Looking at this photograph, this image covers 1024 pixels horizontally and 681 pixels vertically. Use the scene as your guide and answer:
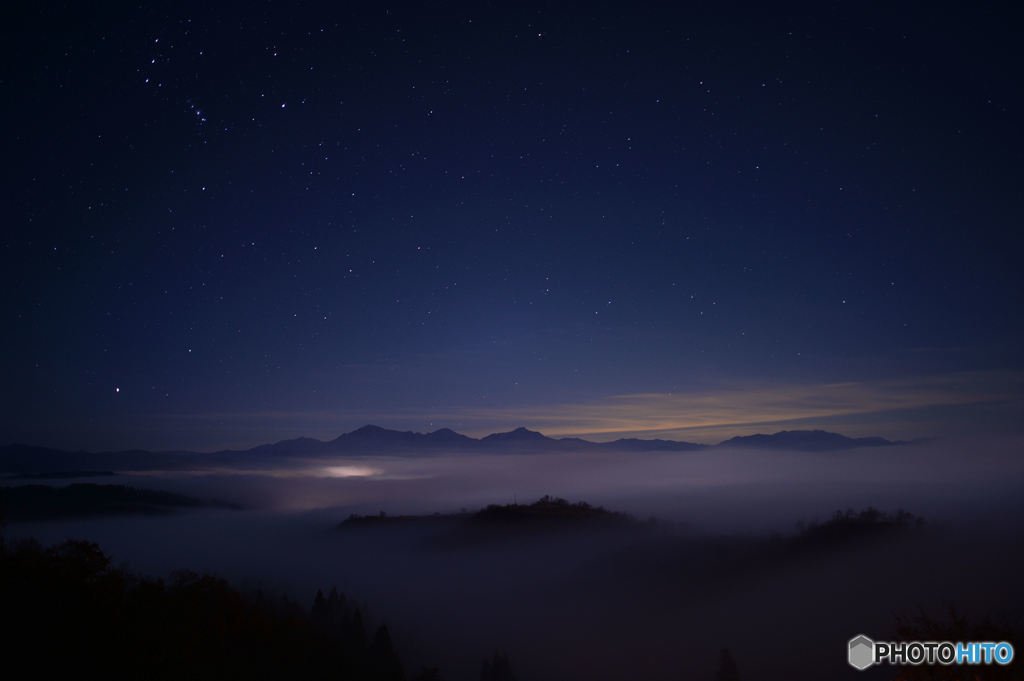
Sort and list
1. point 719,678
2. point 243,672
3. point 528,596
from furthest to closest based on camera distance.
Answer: point 528,596, point 719,678, point 243,672

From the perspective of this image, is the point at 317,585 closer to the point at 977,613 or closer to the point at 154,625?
the point at 154,625

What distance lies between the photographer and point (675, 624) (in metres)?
129

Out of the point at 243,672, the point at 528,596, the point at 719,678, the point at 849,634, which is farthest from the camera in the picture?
the point at 528,596

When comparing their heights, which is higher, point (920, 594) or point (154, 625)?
point (154, 625)

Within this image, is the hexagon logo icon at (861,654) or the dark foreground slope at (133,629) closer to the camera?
the dark foreground slope at (133,629)

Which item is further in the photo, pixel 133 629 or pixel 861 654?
pixel 861 654

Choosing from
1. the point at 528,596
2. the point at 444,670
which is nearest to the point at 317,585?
the point at 528,596

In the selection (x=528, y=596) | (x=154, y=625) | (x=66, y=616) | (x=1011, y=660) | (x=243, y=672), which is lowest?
(x=528, y=596)

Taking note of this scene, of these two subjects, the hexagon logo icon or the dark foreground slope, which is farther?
the hexagon logo icon

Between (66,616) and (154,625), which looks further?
(154,625)

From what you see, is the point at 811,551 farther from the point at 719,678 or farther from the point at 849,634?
the point at 719,678

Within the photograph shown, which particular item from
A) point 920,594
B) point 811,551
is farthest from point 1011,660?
point 811,551

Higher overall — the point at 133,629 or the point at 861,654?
the point at 133,629

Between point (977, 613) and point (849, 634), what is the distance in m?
24.9
